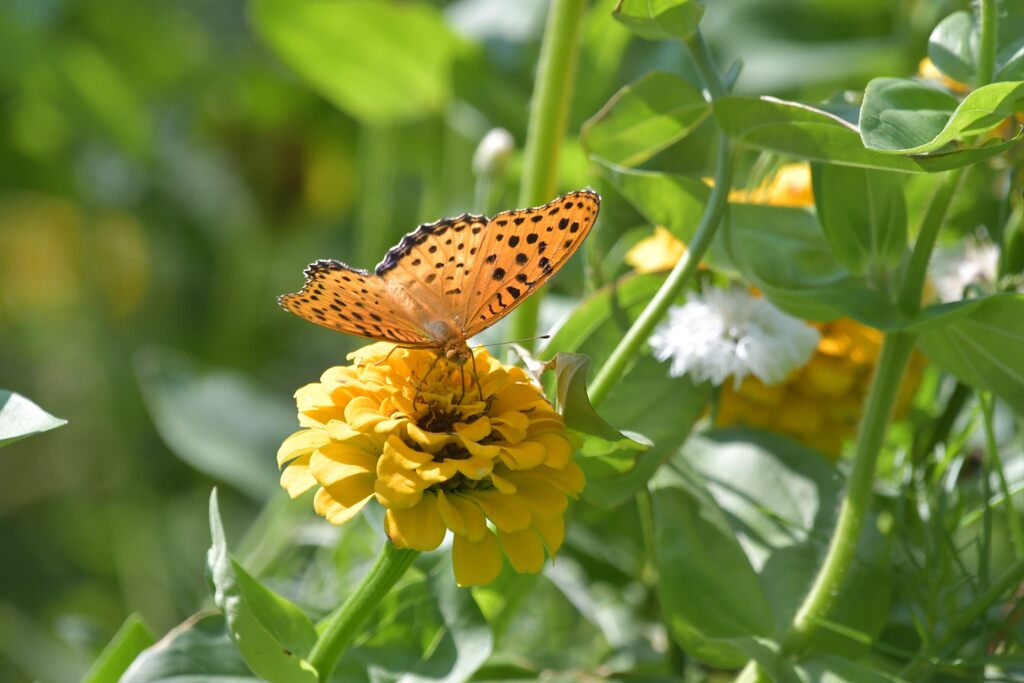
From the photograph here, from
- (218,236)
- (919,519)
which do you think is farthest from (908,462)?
(218,236)

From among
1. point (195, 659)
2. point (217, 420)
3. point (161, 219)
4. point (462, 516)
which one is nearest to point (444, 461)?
point (462, 516)

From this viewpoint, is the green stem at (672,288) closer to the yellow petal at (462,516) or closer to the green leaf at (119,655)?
the yellow petal at (462,516)

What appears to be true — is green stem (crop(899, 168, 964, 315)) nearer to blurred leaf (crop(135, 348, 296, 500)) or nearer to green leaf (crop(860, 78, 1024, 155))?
green leaf (crop(860, 78, 1024, 155))

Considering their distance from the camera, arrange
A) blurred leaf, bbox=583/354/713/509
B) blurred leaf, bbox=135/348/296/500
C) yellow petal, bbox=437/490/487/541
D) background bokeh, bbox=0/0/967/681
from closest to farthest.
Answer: yellow petal, bbox=437/490/487/541, blurred leaf, bbox=583/354/713/509, blurred leaf, bbox=135/348/296/500, background bokeh, bbox=0/0/967/681

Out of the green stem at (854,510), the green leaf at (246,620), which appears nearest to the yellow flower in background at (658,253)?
the green stem at (854,510)

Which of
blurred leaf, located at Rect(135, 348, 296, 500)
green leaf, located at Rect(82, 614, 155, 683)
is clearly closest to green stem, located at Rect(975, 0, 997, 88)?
green leaf, located at Rect(82, 614, 155, 683)
